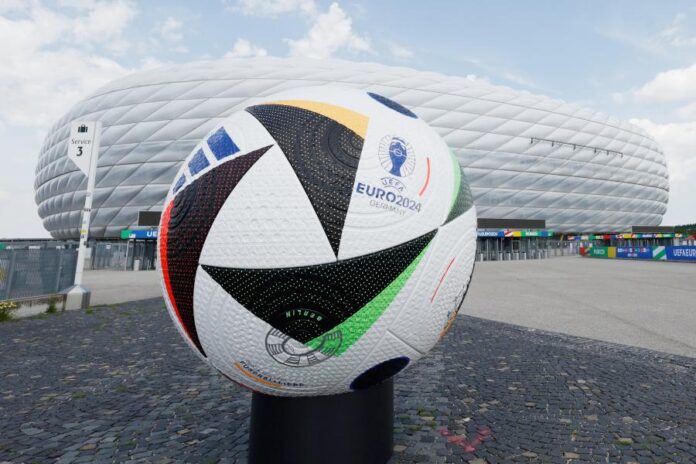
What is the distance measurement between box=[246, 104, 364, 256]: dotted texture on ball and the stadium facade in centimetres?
4103

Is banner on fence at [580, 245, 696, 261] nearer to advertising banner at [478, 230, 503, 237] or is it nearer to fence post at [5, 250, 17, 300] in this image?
advertising banner at [478, 230, 503, 237]

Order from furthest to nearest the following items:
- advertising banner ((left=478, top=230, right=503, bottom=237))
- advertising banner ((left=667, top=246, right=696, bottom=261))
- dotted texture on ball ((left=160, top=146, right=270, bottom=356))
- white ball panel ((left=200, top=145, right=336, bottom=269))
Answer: advertising banner ((left=478, top=230, right=503, bottom=237)) → advertising banner ((left=667, top=246, right=696, bottom=261)) → dotted texture on ball ((left=160, top=146, right=270, bottom=356)) → white ball panel ((left=200, top=145, right=336, bottom=269))

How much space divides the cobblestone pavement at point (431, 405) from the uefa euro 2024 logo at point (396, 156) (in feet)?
5.90

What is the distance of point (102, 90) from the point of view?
48.7 metres

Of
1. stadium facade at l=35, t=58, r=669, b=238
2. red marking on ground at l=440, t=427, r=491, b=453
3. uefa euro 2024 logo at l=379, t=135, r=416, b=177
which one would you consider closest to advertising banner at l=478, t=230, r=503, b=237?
stadium facade at l=35, t=58, r=669, b=238

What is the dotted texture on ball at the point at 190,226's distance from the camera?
71.3 inches

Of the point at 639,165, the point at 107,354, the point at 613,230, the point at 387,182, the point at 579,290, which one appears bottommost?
the point at 107,354

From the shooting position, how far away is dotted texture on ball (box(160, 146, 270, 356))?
1812mm

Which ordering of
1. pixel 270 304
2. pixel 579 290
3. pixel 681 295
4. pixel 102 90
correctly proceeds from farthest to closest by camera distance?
pixel 102 90
pixel 579 290
pixel 681 295
pixel 270 304

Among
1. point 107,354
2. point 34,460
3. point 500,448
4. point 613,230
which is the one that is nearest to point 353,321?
point 500,448

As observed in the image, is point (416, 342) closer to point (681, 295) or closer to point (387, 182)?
point (387, 182)

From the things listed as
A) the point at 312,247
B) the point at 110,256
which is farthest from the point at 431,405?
the point at 110,256

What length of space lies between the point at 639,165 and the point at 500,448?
235 feet

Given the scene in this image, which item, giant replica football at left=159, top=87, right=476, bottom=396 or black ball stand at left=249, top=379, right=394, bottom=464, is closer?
giant replica football at left=159, top=87, right=476, bottom=396
